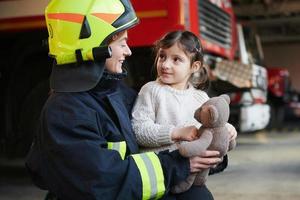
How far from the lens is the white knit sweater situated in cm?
180

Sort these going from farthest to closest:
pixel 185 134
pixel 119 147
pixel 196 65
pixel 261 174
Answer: pixel 261 174 → pixel 196 65 → pixel 185 134 → pixel 119 147

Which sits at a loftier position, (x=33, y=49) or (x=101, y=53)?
(x=101, y=53)

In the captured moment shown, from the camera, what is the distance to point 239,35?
809 cm

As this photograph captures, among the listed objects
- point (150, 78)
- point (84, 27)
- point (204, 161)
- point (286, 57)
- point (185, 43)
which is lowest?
point (286, 57)

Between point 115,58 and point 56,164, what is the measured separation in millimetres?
356

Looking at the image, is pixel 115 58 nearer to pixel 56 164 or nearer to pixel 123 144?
pixel 123 144

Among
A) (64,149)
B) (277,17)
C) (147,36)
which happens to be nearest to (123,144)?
(64,149)

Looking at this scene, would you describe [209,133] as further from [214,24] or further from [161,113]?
[214,24]

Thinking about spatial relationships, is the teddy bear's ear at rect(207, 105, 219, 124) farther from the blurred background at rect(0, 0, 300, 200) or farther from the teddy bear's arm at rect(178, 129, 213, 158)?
the blurred background at rect(0, 0, 300, 200)

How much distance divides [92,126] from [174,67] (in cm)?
57

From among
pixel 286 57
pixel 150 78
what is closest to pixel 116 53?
pixel 150 78

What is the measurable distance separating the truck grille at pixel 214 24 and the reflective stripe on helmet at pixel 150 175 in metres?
3.86

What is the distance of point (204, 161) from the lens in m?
1.60

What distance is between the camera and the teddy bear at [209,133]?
5.12 feet
